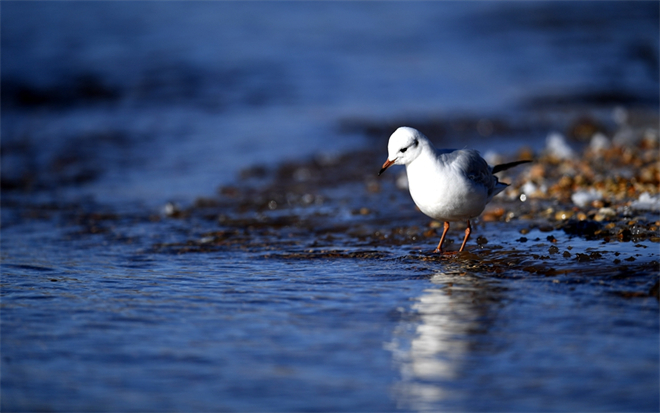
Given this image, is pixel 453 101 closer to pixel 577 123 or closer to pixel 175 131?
pixel 577 123

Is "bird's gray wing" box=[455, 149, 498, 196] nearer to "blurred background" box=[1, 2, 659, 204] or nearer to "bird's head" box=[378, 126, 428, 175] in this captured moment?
"bird's head" box=[378, 126, 428, 175]

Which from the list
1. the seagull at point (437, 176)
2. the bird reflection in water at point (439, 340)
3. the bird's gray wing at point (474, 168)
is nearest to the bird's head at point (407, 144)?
the seagull at point (437, 176)

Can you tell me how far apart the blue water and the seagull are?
404 millimetres

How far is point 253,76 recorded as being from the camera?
49.5ft

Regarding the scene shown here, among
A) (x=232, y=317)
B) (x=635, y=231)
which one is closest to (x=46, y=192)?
(x=232, y=317)

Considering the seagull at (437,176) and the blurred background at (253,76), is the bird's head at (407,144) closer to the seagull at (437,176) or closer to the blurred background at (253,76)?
the seagull at (437,176)

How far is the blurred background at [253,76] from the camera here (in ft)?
32.2

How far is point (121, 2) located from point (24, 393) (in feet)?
67.0

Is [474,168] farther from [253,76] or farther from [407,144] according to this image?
[253,76]

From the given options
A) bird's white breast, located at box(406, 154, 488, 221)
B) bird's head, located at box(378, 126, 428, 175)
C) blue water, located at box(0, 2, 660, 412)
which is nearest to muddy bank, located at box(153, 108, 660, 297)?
blue water, located at box(0, 2, 660, 412)

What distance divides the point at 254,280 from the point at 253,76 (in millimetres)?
11403

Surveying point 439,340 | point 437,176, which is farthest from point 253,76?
point 439,340

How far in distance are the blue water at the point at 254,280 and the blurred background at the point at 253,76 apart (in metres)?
0.08

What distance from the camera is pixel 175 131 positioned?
37.3 feet
